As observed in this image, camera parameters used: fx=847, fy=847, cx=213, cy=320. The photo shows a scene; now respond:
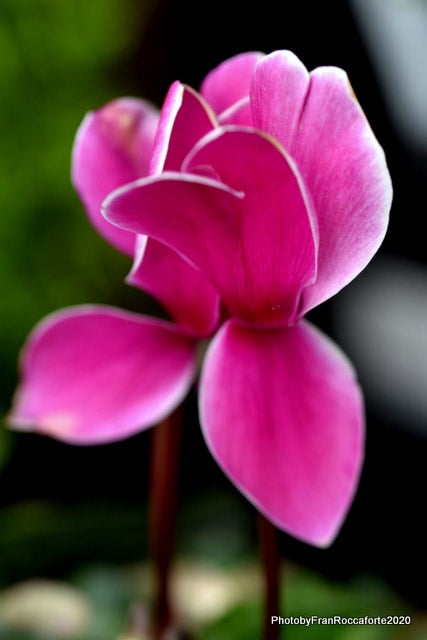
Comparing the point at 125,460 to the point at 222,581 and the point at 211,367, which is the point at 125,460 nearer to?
the point at 222,581

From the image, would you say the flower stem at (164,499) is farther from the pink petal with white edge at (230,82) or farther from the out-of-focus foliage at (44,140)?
the out-of-focus foliage at (44,140)

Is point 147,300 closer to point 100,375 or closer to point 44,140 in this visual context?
point 44,140

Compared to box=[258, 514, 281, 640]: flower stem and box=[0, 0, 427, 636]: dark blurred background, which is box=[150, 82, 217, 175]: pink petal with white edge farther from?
box=[0, 0, 427, 636]: dark blurred background

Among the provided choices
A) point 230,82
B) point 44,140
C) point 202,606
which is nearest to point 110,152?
point 230,82

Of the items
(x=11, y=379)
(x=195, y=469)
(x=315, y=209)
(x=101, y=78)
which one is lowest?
(x=195, y=469)

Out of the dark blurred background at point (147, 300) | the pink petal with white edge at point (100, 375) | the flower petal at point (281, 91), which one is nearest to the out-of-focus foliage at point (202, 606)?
the dark blurred background at point (147, 300)

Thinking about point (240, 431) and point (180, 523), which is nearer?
point (240, 431)

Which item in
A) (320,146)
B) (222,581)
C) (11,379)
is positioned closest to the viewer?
(320,146)

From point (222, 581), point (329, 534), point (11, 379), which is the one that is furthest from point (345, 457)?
point (11, 379)

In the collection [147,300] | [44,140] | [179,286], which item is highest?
[179,286]
